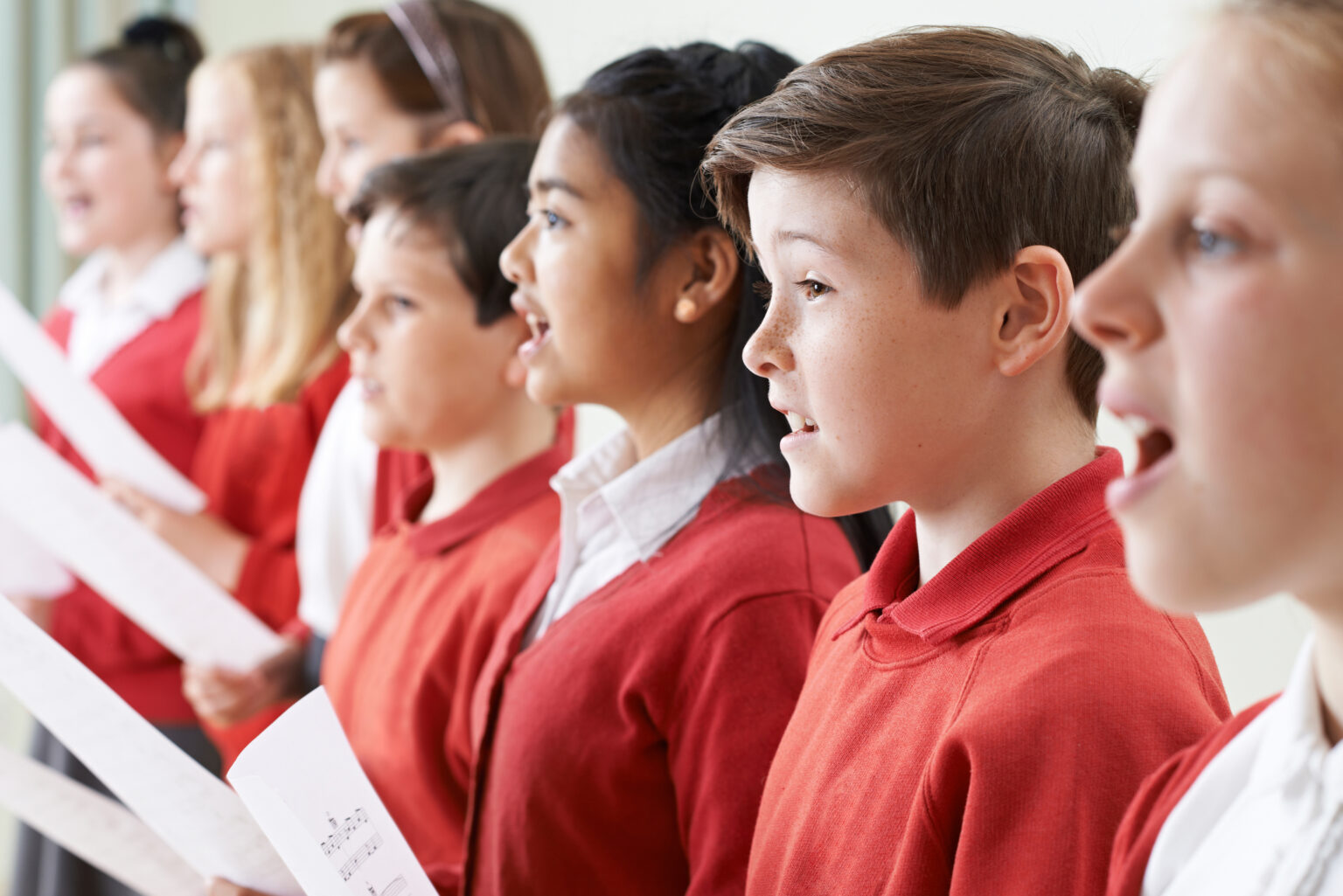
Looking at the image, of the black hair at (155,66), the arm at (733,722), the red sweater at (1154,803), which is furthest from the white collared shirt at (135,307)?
the red sweater at (1154,803)

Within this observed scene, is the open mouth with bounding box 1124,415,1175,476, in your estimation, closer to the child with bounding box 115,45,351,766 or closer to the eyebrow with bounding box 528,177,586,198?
the eyebrow with bounding box 528,177,586,198

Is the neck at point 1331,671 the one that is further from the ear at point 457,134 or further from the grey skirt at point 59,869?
the grey skirt at point 59,869

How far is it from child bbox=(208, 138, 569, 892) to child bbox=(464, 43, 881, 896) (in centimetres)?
15

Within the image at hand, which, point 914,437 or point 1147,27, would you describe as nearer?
point 914,437

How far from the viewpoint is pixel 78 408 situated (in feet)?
5.26

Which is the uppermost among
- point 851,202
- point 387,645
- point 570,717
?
point 851,202

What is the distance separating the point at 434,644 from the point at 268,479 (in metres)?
0.80

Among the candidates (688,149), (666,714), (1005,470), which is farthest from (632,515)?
(1005,470)

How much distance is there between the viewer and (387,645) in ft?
3.92

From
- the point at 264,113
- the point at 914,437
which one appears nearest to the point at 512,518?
the point at 914,437

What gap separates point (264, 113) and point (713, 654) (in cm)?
144

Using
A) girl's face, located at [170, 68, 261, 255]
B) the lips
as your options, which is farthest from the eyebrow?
girl's face, located at [170, 68, 261, 255]

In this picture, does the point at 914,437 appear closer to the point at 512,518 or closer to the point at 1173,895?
the point at 1173,895

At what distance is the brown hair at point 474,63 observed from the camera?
163cm
